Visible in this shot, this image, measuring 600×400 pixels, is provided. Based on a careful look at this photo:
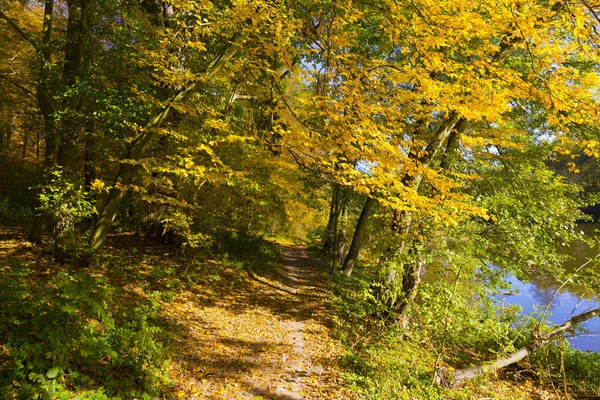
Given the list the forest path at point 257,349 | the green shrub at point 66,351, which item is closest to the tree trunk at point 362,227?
the forest path at point 257,349

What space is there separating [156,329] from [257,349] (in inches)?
71.6

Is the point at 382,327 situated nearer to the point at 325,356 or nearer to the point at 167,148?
the point at 325,356

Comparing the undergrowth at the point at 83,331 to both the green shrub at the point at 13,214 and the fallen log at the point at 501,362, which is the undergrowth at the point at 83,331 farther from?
the fallen log at the point at 501,362

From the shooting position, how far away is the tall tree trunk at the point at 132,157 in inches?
213

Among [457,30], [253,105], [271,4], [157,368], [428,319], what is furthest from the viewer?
[253,105]

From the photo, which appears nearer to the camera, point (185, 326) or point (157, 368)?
point (157, 368)

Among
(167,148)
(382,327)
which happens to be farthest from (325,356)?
(167,148)

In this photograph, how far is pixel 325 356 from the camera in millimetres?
5641

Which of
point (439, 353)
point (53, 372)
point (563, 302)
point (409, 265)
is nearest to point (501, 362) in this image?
point (439, 353)

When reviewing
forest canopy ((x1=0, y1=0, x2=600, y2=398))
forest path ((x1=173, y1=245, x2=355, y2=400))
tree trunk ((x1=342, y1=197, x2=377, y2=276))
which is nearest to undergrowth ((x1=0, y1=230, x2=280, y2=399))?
forest path ((x1=173, y1=245, x2=355, y2=400))

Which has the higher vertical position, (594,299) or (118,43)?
(118,43)

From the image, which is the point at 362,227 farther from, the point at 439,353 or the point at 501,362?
the point at 439,353

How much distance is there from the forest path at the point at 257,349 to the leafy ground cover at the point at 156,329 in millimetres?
21

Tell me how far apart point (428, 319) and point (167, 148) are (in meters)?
6.01
